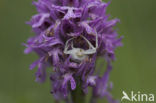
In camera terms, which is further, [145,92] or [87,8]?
[145,92]

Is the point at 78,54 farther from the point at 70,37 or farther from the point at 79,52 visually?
the point at 70,37

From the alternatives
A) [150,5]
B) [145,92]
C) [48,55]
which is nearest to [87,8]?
[48,55]

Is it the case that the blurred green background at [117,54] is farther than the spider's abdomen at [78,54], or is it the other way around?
the blurred green background at [117,54]

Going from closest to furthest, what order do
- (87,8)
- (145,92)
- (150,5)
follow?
(87,8)
(145,92)
(150,5)

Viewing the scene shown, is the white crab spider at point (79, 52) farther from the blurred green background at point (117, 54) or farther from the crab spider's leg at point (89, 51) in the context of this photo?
the blurred green background at point (117, 54)

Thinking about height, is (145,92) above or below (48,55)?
below

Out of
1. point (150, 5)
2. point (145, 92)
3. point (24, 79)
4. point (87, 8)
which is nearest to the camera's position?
point (87, 8)

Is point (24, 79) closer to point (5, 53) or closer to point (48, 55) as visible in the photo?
point (5, 53)

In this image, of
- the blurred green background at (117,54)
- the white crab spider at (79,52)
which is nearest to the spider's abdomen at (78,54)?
the white crab spider at (79,52)
